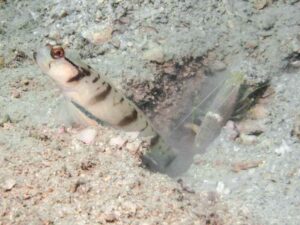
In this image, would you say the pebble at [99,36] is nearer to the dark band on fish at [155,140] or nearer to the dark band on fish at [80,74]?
the dark band on fish at [80,74]

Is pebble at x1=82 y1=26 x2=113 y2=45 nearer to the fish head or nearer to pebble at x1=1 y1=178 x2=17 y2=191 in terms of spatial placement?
the fish head

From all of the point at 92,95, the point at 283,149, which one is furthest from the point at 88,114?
the point at 283,149

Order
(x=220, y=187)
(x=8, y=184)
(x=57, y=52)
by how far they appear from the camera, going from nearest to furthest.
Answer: (x=8, y=184) → (x=220, y=187) → (x=57, y=52)

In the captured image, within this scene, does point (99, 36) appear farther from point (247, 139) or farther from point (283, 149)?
point (283, 149)

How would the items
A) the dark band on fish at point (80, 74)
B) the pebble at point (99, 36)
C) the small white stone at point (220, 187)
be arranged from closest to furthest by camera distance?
the small white stone at point (220, 187)
the dark band on fish at point (80, 74)
the pebble at point (99, 36)

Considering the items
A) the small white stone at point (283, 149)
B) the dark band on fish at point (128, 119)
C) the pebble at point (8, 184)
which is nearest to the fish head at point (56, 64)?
the dark band on fish at point (128, 119)

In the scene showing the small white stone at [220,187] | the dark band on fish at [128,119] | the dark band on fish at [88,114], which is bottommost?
the small white stone at [220,187]

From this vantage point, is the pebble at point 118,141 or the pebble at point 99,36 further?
the pebble at point 99,36

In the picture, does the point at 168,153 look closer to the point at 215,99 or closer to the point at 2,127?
the point at 215,99
